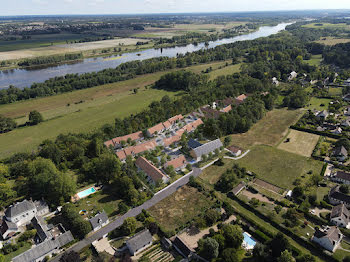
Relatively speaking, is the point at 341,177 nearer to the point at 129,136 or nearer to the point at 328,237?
the point at 328,237

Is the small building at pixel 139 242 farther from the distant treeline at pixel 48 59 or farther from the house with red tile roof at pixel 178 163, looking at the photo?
the distant treeline at pixel 48 59

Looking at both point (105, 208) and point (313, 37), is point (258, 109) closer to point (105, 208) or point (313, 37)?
point (105, 208)

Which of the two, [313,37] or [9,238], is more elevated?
[313,37]

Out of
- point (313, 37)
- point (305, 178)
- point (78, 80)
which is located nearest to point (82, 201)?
point (305, 178)

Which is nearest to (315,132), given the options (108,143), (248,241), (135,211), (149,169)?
(248,241)

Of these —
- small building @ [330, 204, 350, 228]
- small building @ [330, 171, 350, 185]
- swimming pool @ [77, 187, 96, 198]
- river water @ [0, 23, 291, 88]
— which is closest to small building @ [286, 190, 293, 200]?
small building @ [330, 204, 350, 228]
